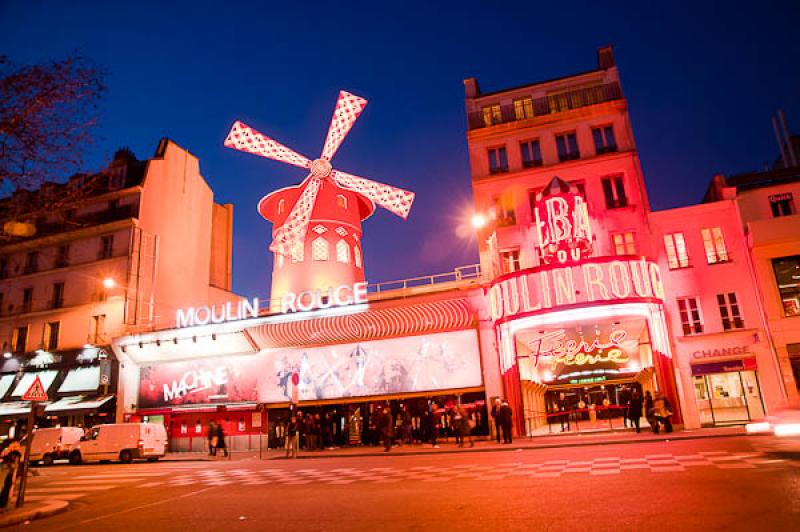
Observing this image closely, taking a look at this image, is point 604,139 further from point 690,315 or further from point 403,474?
point 403,474

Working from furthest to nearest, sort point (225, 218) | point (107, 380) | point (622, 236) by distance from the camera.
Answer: point (225, 218), point (107, 380), point (622, 236)

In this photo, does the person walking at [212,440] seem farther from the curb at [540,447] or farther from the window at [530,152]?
the window at [530,152]

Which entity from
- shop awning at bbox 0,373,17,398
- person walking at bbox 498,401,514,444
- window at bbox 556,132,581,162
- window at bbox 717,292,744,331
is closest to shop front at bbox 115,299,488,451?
person walking at bbox 498,401,514,444

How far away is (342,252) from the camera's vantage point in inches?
998

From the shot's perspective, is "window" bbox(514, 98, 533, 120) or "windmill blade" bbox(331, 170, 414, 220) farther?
"windmill blade" bbox(331, 170, 414, 220)

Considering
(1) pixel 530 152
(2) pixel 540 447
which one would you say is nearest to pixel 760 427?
(2) pixel 540 447

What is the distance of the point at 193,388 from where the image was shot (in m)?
24.6

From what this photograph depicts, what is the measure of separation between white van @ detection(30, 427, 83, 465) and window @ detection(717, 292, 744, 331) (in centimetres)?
2369

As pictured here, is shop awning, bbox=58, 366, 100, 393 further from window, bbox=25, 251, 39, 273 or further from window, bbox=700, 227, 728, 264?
window, bbox=700, 227, 728, 264

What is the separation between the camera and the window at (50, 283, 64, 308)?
1125 inches

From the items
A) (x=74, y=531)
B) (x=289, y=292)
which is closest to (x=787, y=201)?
(x=289, y=292)

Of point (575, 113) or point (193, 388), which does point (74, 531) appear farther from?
point (575, 113)

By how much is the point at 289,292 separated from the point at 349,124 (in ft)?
29.3

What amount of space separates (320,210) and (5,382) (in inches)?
778
